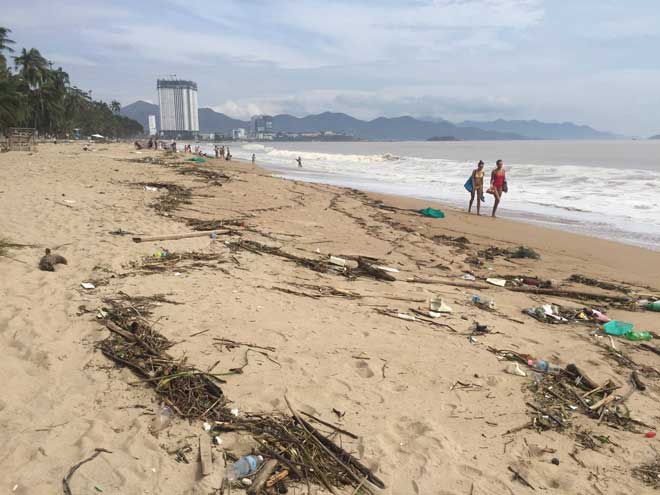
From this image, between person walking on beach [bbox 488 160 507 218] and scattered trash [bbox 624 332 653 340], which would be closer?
scattered trash [bbox 624 332 653 340]

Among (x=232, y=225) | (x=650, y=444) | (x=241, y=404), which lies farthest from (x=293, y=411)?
(x=232, y=225)

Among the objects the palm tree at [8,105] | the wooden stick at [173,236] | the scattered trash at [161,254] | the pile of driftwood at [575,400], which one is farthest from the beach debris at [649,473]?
the palm tree at [8,105]

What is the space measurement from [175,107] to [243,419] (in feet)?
703

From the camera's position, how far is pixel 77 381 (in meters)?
3.07

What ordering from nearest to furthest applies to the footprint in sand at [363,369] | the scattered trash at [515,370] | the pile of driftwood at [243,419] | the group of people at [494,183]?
1. the pile of driftwood at [243,419]
2. the footprint in sand at [363,369]
3. the scattered trash at [515,370]
4. the group of people at [494,183]

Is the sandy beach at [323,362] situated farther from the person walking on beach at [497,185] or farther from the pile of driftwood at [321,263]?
the person walking on beach at [497,185]

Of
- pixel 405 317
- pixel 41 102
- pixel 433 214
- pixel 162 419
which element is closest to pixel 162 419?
pixel 162 419

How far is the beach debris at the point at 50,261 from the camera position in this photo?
16.4 ft

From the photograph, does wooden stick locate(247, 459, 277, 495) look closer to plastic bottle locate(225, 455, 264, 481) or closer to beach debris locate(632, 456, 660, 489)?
plastic bottle locate(225, 455, 264, 481)

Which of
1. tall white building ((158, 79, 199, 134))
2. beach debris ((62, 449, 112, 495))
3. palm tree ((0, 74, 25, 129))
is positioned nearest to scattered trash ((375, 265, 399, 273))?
beach debris ((62, 449, 112, 495))

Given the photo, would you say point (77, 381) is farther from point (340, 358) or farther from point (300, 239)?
point (300, 239)

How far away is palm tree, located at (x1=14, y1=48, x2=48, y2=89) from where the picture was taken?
54.2 m

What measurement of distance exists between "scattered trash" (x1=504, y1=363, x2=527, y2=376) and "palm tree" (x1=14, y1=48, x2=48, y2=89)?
216 ft

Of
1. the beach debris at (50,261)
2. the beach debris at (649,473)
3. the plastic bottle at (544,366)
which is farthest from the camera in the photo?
the beach debris at (50,261)
